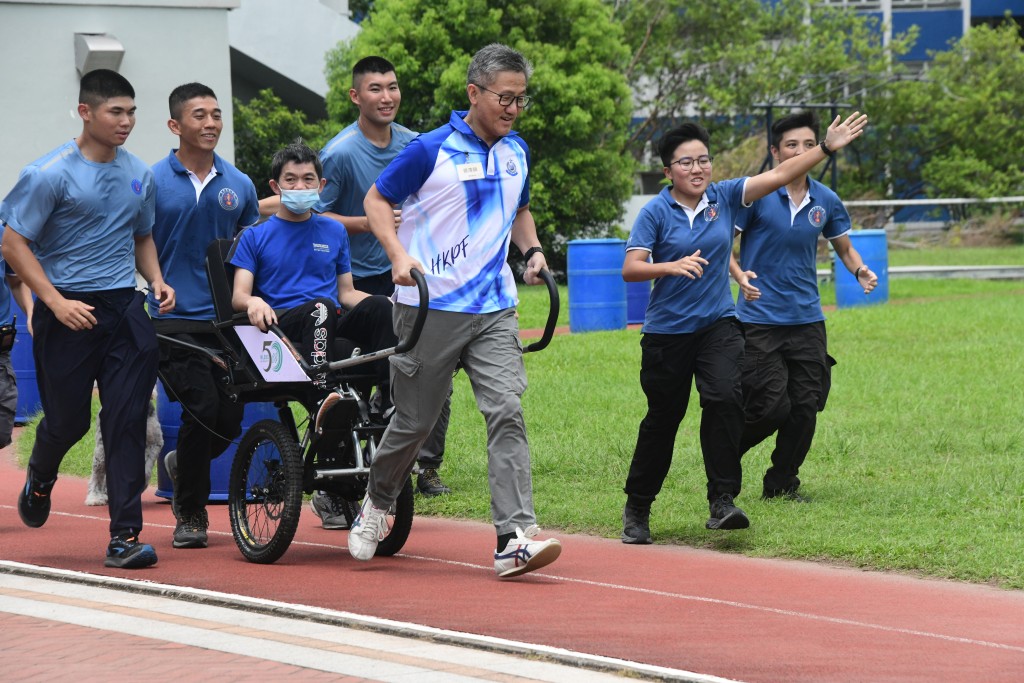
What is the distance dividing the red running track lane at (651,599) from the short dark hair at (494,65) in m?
2.17

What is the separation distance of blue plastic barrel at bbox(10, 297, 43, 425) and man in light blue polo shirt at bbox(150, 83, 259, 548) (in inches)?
253

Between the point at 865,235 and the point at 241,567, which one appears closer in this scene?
the point at 241,567

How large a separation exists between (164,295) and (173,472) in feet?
3.68

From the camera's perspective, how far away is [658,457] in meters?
8.17

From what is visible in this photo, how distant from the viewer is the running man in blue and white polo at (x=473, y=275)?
7066 millimetres

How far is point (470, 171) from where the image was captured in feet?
23.3

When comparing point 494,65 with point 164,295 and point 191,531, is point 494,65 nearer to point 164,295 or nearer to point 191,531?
point 164,295

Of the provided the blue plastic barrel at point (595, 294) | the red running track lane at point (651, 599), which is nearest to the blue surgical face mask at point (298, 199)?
the red running track lane at point (651, 599)

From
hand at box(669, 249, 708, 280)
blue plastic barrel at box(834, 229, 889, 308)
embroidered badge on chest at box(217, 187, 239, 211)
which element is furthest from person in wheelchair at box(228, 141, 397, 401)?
blue plastic barrel at box(834, 229, 889, 308)

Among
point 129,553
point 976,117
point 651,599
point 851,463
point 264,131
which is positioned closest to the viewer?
point 651,599

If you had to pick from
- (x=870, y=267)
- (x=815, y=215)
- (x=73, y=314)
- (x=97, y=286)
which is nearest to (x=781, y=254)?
(x=815, y=215)

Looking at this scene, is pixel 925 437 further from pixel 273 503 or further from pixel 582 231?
pixel 582 231

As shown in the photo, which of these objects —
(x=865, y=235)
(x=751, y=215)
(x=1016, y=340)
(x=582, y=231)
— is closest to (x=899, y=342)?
(x=1016, y=340)

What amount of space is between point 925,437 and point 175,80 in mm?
15849
